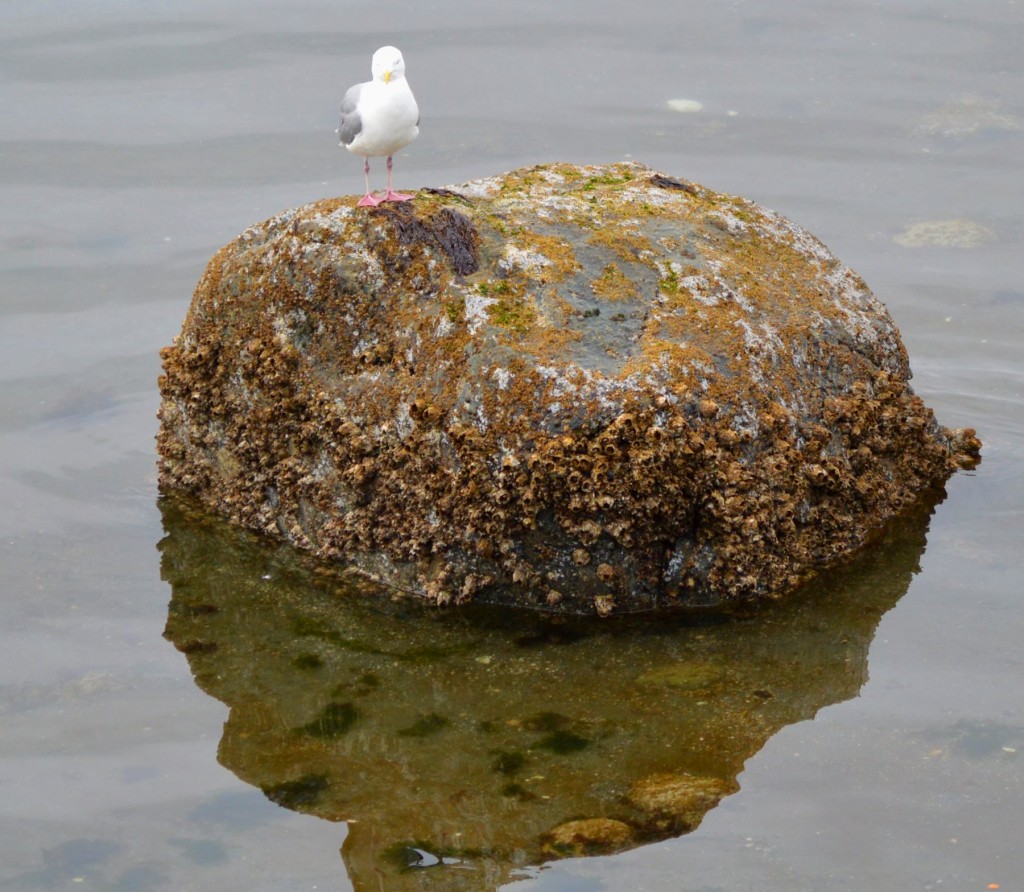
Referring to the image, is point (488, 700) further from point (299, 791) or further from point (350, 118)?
point (350, 118)

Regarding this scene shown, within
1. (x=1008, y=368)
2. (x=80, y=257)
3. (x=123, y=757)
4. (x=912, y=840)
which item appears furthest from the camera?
(x=80, y=257)

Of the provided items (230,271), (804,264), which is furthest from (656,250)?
(230,271)

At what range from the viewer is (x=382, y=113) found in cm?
734

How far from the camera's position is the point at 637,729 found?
6.06 meters

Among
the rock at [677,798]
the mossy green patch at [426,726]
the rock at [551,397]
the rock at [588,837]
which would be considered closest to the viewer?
the rock at [588,837]

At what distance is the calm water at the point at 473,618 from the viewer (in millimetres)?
5500

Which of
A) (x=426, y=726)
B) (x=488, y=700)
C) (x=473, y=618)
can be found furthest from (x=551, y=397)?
(x=426, y=726)

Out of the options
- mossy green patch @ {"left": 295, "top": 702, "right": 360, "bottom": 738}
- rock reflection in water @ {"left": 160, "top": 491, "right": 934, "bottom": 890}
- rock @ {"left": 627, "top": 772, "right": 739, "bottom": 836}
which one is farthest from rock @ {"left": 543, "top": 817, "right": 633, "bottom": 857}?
mossy green patch @ {"left": 295, "top": 702, "right": 360, "bottom": 738}

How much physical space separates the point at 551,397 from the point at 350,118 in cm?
204

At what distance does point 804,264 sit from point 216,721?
3.97m

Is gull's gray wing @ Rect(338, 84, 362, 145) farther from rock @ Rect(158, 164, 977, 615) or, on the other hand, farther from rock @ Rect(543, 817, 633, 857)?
rock @ Rect(543, 817, 633, 857)

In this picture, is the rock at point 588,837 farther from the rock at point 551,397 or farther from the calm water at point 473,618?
the rock at point 551,397

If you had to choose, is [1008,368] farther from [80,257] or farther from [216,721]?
[80,257]

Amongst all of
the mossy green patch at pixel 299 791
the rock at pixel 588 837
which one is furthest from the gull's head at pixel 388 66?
the rock at pixel 588 837
